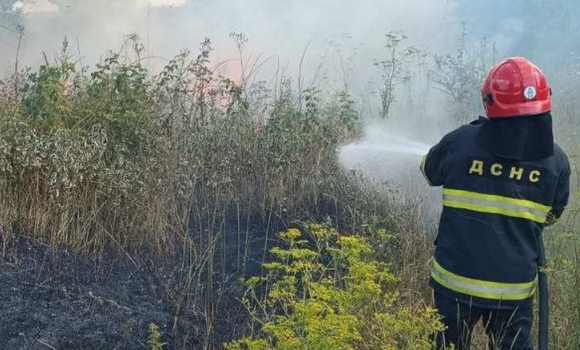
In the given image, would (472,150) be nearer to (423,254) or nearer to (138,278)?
(423,254)

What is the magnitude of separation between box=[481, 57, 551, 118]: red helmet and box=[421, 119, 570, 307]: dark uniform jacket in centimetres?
12

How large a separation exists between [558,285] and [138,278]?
7.47 feet

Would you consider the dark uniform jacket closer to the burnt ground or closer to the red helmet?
the red helmet

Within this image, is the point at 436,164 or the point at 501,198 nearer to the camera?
the point at 501,198

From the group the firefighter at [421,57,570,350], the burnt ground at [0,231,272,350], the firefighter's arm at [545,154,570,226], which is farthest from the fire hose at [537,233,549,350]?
the burnt ground at [0,231,272,350]

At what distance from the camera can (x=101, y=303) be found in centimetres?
402

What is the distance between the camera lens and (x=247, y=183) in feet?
17.5

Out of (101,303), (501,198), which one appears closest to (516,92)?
(501,198)

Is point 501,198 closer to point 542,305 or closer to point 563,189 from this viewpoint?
point 563,189

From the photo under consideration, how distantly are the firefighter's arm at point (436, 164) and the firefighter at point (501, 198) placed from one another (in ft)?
0.09

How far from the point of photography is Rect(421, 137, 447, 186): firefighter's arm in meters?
3.54

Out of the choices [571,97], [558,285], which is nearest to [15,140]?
[558,285]

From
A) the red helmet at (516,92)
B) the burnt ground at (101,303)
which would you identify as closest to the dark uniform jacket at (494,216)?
the red helmet at (516,92)

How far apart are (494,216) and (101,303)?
6.66ft
